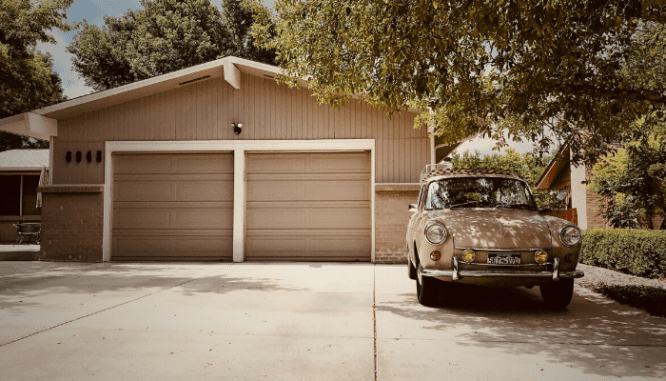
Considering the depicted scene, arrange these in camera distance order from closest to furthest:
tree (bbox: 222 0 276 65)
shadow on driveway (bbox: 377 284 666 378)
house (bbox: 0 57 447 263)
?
shadow on driveway (bbox: 377 284 666 378)
house (bbox: 0 57 447 263)
tree (bbox: 222 0 276 65)

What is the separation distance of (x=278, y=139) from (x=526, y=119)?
21.9 feet

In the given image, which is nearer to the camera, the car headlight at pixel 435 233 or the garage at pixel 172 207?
the car headlight at pixel 435 233

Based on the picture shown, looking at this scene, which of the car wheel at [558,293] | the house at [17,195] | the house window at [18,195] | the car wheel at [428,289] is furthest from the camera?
the house window at [18,195]

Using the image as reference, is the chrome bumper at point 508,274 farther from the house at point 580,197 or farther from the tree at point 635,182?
the house at point 580,197

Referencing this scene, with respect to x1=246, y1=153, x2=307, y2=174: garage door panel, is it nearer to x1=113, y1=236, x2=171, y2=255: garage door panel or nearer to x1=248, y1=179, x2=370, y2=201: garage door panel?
x1=248, y1=179, x2=370, y2=201: garage door panel

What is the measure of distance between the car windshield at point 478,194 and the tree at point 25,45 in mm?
19372

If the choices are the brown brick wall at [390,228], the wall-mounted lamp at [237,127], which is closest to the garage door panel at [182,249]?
the wall-mounted lamp at [237,127]

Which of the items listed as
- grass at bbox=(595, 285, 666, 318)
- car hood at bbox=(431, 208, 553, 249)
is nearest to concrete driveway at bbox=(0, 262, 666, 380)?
grass at bbox=(595, 285, 666, 318)

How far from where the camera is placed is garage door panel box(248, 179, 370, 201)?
12.7 m

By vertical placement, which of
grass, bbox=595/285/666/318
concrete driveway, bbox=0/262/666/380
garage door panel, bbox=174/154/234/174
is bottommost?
grass, bbox=595/285/666/318

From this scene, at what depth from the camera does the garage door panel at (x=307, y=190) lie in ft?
41.7

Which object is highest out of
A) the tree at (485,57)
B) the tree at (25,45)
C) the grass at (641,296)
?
the tree at (25,45)

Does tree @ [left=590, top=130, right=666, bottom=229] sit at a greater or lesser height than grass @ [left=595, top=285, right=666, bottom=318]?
greater

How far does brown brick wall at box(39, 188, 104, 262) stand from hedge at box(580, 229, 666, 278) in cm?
1169
